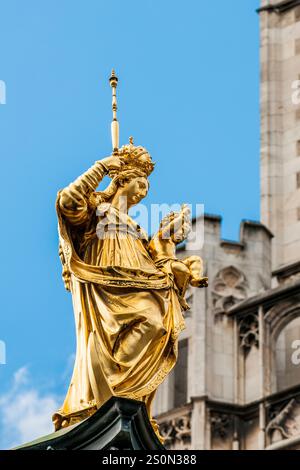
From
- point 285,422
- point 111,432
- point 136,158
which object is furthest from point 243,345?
point 111,432

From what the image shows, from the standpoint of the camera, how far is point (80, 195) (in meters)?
20.2

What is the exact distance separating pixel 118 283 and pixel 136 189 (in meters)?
1.11

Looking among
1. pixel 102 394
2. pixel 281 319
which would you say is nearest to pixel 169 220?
pixel 102 394

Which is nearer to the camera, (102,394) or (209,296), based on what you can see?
(102,394)

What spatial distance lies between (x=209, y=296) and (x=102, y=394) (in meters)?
18.9

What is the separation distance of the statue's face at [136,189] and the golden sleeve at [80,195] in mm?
449

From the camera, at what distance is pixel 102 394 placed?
1959cm

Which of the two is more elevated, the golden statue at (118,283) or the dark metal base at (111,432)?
the golden statue at (118,283)

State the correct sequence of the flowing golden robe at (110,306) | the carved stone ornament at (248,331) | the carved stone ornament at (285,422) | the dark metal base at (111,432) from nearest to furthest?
the dark metal base at (111,432), the flowing golden robe at (110,306), the carved stone ornament at (285,422), the carved stone ornament at (248,331)

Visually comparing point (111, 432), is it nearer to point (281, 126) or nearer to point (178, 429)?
point (178, 429)

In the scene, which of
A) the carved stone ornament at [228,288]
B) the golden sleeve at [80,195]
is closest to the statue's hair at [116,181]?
the golden sleeve at [80,195]

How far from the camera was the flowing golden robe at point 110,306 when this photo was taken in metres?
19.8

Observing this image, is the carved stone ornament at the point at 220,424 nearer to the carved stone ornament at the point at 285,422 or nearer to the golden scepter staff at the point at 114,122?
the carved stone ornament at the point at 285,422
